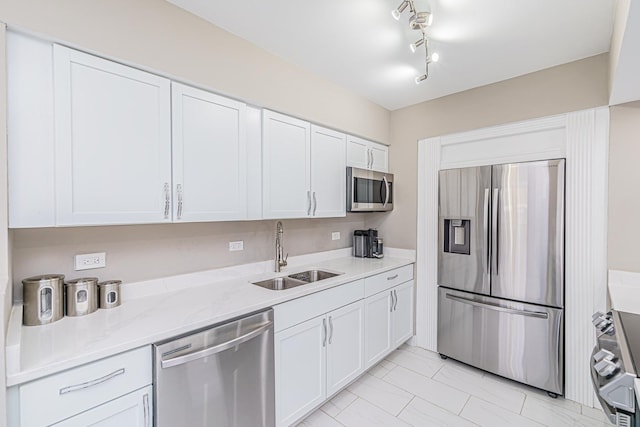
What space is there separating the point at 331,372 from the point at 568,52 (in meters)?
2.94

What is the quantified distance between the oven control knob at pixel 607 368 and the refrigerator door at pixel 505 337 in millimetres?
1373

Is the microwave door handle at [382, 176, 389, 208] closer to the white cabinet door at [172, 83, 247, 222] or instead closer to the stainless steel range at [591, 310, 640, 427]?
the white cabinet door at [172, 83, 247, 222]

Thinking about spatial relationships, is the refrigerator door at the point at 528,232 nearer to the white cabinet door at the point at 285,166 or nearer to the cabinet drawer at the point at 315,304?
the cabinet drawer at the point at 315,304

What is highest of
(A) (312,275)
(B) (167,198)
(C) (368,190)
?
(C) (368,190)

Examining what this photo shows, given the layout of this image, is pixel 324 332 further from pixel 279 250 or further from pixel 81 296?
pixel 81 296

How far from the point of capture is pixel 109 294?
161cm

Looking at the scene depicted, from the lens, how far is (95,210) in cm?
143

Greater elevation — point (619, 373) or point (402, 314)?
point (619, 373)

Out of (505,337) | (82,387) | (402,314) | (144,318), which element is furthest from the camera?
(402,314)

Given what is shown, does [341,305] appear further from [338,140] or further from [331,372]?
[338,140]

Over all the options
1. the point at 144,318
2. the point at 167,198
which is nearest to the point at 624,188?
the point at 167,198

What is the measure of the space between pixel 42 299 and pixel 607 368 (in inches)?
95.3

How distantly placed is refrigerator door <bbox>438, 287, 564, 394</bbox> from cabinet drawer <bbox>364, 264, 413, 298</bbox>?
37cm

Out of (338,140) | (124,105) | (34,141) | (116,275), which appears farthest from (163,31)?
(338,140)
